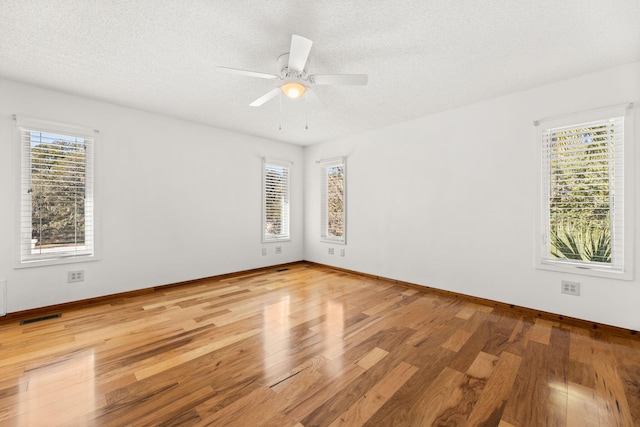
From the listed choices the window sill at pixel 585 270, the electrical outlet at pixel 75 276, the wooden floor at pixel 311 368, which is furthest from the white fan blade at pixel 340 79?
the electrical outlet at pixel 75 276

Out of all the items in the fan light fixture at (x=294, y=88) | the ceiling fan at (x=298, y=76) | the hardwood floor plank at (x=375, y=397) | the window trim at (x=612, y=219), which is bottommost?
the hardwood floor plank at (x=375, y=397)

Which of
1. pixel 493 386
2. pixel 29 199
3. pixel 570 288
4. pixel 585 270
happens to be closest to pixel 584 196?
pixel 585 270

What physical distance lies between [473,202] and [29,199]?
531cm

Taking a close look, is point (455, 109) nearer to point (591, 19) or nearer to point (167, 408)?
point (591, 19)

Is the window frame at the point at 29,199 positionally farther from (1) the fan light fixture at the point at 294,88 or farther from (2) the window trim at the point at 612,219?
(2) the window trim at the point at 612,219

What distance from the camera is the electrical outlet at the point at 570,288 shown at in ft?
9.34

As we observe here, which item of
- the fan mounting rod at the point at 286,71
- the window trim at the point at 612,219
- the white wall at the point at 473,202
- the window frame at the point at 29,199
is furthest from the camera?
the window frame at the point at 29,199

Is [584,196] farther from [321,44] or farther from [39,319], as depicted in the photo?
[39,319]

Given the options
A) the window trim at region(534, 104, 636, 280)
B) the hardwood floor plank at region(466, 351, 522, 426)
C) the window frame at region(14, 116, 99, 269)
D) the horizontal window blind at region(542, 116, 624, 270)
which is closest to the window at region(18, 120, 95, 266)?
Answer: the window frame at region(14, 116, 99, 269)

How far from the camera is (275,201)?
18.1ft

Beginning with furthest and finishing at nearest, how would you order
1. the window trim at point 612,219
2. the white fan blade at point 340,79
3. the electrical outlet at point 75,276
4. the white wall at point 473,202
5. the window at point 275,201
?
the window at point 275,201, the electrical outlet at point 75,276, the white wall at point 473,202, the window trim at point 612,219, the white fan blade at point 340,79

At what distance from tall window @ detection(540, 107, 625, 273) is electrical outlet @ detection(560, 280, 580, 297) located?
0.18 metres

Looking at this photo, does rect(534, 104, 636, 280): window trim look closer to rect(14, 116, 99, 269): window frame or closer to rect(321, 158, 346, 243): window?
rect(321, 158, 346, 243): window

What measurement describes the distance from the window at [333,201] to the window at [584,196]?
298 centimetres
